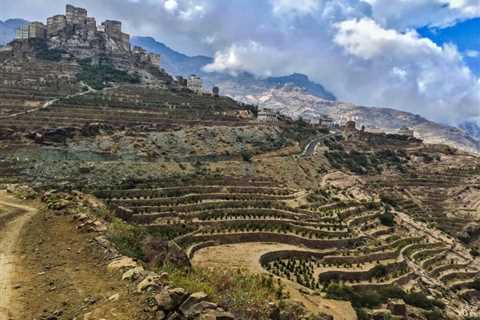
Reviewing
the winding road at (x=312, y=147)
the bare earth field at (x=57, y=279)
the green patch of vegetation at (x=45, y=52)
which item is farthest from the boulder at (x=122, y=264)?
the green patch of vegetation at (x=45, y=52)

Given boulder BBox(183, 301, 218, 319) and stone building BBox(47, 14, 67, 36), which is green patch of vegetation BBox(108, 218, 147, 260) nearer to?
boulder BBox(183, 301, 218, 319)

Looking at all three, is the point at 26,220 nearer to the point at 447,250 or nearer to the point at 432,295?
the point at 432,295

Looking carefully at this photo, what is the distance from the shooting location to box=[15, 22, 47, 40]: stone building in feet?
427

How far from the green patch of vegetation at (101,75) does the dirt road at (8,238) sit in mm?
76662

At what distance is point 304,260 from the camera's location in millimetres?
33750

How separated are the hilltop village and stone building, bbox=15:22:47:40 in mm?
26120

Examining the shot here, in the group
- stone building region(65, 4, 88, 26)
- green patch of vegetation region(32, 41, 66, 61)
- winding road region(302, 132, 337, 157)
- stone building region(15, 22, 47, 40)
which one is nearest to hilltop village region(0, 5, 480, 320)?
winding road region(302, 132, 337, 157)

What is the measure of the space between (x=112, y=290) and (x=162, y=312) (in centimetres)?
247

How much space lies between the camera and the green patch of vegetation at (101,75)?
10031 centimetres

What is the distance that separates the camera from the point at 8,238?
17.6m

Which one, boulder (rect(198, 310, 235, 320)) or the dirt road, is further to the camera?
the dirt road

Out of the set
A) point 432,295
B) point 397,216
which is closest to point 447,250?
point 397,216

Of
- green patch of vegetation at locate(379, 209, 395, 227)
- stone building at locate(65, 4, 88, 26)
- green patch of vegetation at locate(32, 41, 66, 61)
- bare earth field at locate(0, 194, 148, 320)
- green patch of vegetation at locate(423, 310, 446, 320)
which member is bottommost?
green patch of vegetation at locate(423, 310, 446, 320)

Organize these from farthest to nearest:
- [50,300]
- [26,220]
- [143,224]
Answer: [143,224], [26,220], [50,300]
